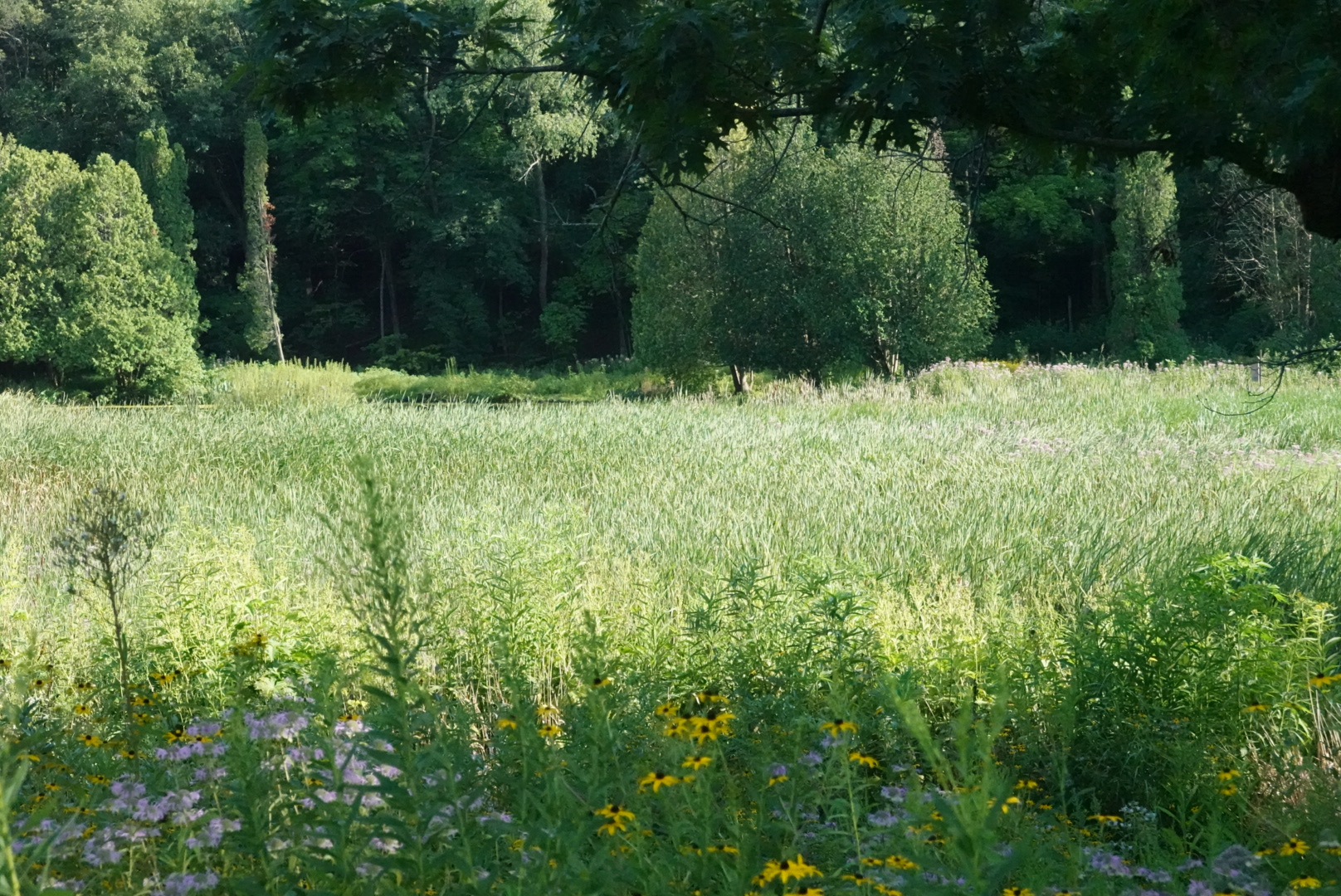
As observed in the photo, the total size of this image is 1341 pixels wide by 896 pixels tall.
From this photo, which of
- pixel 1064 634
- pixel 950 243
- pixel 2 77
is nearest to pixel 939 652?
pixel 1064 634

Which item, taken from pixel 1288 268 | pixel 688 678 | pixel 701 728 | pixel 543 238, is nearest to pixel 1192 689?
pixel 688 678

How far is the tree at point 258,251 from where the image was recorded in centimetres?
3127

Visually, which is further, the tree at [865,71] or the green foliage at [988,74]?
the tree at [865,71]

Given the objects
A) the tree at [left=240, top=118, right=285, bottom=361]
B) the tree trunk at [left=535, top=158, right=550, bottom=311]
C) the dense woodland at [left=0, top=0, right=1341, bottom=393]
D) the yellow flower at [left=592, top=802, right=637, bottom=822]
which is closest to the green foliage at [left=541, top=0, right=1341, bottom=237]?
the dense woodland at [left=0, top=0, right=1341, bottom=393]

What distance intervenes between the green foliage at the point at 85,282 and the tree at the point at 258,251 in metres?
5.03

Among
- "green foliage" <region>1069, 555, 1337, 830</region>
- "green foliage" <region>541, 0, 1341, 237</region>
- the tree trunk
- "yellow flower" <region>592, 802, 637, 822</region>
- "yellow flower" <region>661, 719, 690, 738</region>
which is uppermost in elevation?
the tree trunk

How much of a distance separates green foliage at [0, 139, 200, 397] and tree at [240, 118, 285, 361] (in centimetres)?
503

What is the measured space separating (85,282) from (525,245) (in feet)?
47.1

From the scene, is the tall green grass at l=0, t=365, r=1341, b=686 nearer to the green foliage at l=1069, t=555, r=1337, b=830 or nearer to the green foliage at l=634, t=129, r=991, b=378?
the green foliage at l=1069, t=555, r=1337, b=830

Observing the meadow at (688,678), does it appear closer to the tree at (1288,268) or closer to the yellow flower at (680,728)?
the yellow flower at (680,728)

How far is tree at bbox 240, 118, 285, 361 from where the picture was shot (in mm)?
31266

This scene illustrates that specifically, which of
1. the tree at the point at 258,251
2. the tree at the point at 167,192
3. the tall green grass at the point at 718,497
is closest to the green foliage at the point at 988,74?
the tall green grass at the point at 718,497

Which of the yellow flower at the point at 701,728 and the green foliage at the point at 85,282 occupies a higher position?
the green foliage at the point at 85,282

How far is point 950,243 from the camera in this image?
19906mm
